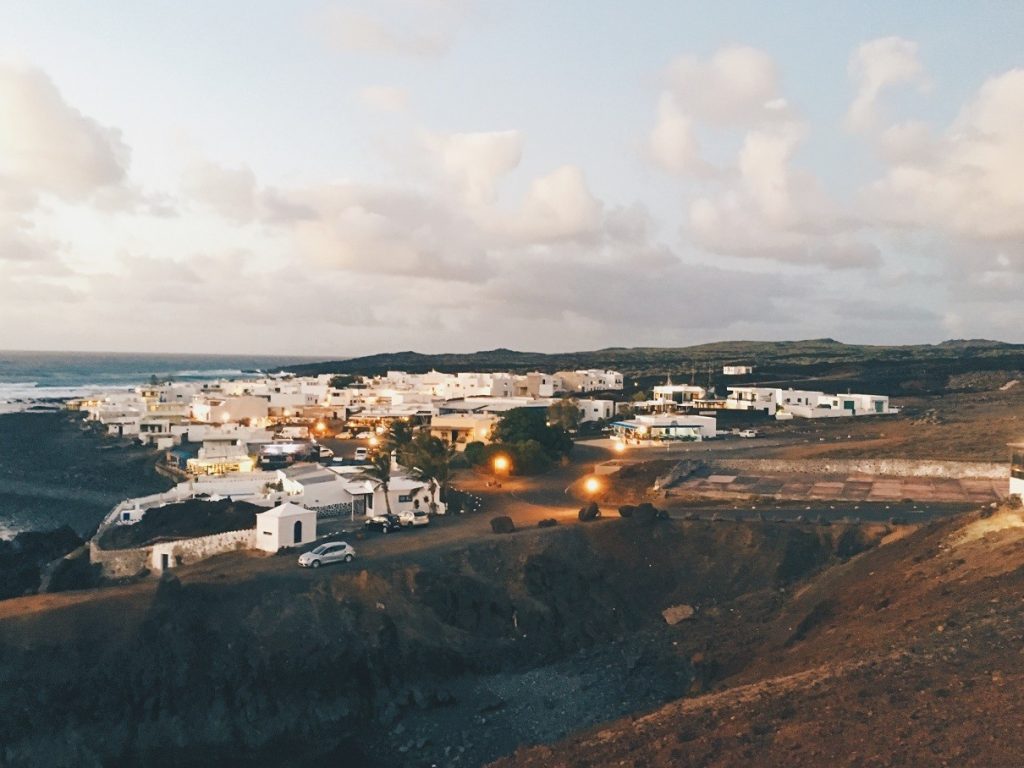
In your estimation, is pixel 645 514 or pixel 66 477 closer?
pixel 645 514

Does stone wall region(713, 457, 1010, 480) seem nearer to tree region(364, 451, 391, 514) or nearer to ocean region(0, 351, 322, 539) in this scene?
tree region(364, 451, 391, 514)

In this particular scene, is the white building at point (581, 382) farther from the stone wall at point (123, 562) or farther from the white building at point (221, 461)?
the stone wall at point (123, 562)

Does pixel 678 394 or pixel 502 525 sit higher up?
pixel 678 394

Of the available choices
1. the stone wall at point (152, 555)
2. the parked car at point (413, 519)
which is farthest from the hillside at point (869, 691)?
the stone wall at point (152, 555)

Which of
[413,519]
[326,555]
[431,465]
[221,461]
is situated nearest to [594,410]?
[221,461]

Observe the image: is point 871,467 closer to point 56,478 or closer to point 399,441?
point 399,441

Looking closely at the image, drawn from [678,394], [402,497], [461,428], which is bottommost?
[402,497]

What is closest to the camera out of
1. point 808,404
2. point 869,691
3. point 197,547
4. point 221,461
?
point 869,691

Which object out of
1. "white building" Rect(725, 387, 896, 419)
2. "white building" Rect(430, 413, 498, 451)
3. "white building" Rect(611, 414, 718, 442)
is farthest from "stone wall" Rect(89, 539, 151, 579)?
"white building" Rect(725, 387, 896, 419)
